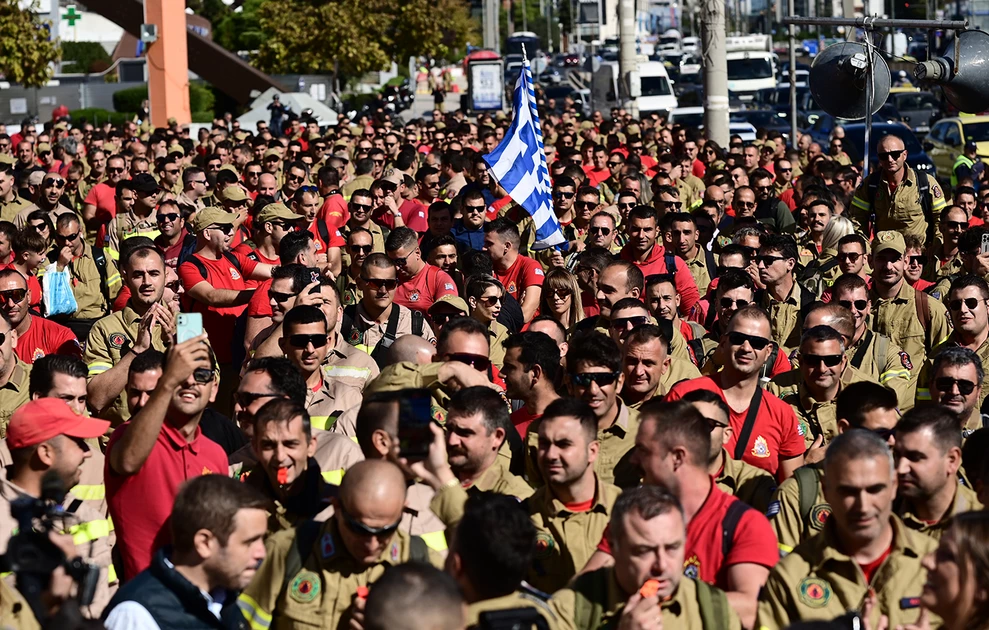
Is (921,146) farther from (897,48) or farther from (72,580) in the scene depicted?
(897,48)

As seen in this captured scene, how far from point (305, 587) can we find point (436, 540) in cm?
79

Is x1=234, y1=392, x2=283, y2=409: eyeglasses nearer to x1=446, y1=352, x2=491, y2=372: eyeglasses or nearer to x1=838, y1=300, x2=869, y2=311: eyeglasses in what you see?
x1=446, y1=352, x2=491, y2=372: eyeglasses

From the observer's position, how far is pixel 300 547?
18.3 ft

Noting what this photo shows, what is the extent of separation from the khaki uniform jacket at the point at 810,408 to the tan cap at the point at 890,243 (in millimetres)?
2616

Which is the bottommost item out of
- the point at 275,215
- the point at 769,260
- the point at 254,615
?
the point at 254,615

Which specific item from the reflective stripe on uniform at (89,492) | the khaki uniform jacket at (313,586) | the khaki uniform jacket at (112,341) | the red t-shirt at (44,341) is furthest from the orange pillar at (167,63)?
the khaki uniform jacket at (313,586)

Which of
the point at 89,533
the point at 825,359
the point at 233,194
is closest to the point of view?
the point at 89,533

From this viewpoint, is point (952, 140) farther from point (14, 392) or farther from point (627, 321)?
point (14, 392)

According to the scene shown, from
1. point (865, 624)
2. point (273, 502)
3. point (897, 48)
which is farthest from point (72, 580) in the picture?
point (897, 48)

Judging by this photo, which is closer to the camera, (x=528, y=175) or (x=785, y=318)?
(x=785, y=318)

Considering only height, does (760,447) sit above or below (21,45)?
below

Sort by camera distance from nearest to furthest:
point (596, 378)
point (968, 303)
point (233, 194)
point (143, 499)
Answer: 1. point (143, 499)
2. point (596, 378)
3. point (968, 303)
4. point (233, 194)

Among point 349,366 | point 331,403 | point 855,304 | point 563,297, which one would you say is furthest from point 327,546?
point 855,304

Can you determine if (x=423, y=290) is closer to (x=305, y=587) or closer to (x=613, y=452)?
(x=613, y=452)
